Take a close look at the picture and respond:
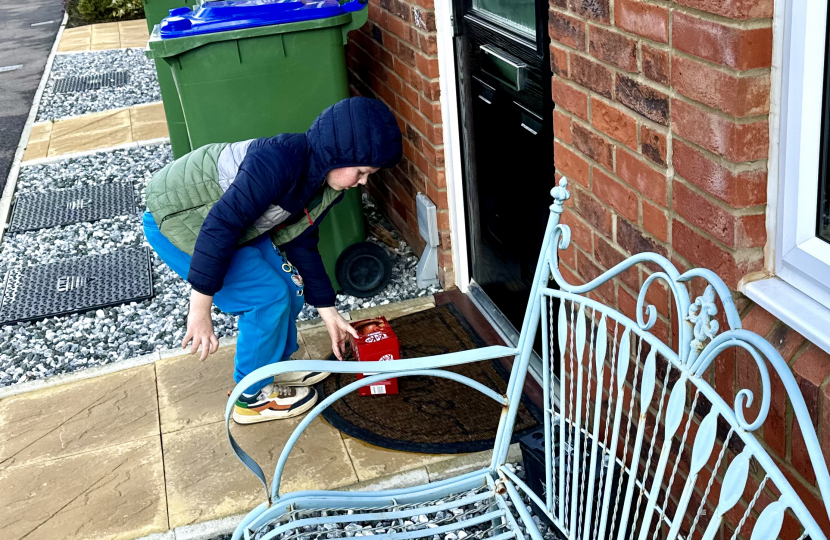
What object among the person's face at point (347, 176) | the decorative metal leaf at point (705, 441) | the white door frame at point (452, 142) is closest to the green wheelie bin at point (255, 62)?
the white door frame at point (452, 142)

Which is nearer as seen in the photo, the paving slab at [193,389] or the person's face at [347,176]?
the person's face at [347,176]

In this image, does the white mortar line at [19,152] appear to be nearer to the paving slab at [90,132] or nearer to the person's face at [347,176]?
the paving slab at [90,132]

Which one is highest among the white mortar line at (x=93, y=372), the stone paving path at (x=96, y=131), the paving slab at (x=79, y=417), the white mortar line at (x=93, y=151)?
the stone paving path at (x=96, y=131)

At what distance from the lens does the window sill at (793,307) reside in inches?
63.4

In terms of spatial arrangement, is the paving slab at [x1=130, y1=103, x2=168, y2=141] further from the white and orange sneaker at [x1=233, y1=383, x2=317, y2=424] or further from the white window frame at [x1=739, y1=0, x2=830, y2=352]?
the white window frame at [x1=739, y1=0, x2=830, y2=352]

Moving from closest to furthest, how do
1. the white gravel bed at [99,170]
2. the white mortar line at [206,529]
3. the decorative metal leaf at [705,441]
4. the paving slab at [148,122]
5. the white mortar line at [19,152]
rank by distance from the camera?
the decorative metal leaf at [705,441]
the white mortar line at [206,529]
the white mortar line at [19,152]
the white gravel bed at [99,170]
the paving slab at [148,122]

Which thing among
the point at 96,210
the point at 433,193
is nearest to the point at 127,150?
the point at 96,210

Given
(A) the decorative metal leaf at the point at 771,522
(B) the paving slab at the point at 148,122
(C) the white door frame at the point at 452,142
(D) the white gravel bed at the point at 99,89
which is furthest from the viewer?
(D) the white gravel bed at the point at 99,89

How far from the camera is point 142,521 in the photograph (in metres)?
2.83

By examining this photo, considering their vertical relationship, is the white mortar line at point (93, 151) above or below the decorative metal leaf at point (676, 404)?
below

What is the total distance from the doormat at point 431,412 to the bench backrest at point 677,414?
0.55 meters

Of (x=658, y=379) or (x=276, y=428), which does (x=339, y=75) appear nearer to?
(x=276, y=428)

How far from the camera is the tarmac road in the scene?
314 inches

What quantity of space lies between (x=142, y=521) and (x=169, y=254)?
3.08ft
